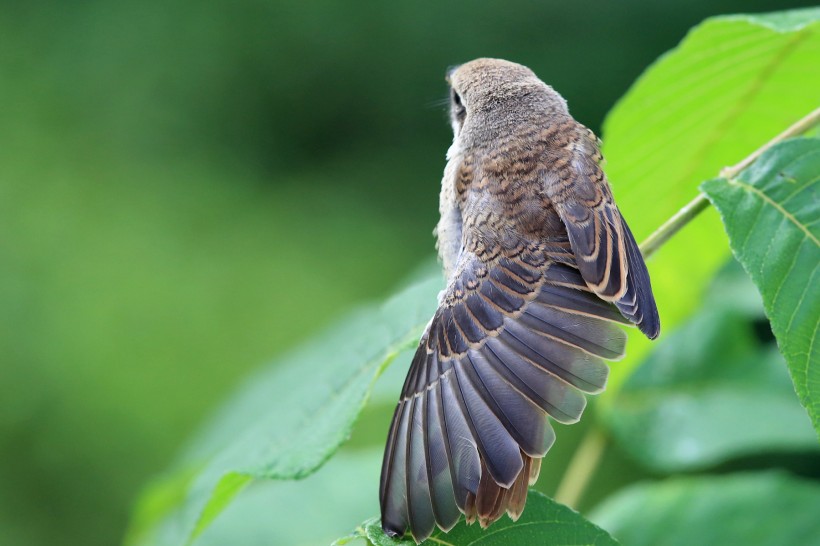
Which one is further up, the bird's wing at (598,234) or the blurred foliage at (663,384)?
the bird's wing at (598,234)

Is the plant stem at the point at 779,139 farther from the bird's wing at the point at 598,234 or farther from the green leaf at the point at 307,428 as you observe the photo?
the green leaf at the point at 307,428

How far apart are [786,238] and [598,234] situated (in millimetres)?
261

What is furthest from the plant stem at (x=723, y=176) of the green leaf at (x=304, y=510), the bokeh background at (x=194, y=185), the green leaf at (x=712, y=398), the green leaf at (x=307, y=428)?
the bokeh background at (x=194, y=185)

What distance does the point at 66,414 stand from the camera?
4.79m

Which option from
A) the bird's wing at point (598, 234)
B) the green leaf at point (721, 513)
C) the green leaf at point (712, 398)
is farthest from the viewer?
the green leaf at point (712, 398)

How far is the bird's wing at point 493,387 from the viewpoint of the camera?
112 cm

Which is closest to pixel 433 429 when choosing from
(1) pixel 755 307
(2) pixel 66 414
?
(1) pixel 755 307

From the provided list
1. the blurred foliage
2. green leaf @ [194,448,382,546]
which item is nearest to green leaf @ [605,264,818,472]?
the blurred foliage

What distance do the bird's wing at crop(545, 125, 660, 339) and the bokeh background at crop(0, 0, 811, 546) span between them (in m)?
2.67

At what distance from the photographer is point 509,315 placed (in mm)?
1308

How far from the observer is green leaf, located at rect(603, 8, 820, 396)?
1.55 m

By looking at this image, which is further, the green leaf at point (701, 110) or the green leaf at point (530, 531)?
the green leaf at point (701, 110)

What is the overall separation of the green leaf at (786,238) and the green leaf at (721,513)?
0.68 metres

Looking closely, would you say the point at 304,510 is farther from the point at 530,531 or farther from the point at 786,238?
the point at 786,238
